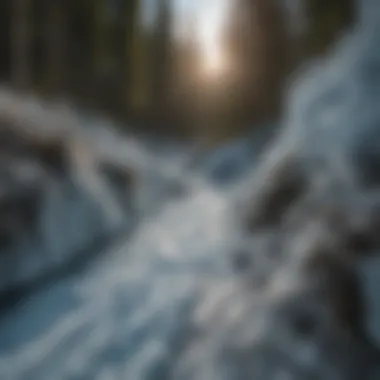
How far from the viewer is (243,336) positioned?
884mm

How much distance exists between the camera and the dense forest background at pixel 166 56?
0.94m

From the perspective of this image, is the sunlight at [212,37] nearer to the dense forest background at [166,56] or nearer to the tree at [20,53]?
the dense forest background at [166,56]

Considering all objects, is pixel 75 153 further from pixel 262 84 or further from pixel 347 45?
pixel 347 45

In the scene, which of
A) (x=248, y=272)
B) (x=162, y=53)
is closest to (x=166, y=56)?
(x=162, y=53)

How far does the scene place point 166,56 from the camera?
96 cm

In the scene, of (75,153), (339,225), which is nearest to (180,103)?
(75,153)

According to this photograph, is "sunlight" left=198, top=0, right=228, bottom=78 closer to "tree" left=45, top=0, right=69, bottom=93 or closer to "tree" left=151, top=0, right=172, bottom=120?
"tree" left=151, top=0, right=172, bottom=120

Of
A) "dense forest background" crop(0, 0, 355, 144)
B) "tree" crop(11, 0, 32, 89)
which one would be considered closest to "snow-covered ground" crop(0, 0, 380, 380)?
"dense forest background" crop(0, 0, 355, 144)

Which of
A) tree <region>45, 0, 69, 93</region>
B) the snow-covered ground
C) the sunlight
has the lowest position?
the snow-covered ground

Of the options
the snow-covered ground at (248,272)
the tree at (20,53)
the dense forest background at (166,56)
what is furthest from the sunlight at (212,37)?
the tree at (20,53)

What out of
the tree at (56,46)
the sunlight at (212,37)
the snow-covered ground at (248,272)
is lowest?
the snow-covered ground at (248,272)

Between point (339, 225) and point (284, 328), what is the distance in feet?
0.58

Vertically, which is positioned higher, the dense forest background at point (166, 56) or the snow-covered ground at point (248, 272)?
the dense forest background at point (166, 56)

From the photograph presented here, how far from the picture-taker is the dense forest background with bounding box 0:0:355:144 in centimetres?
94
